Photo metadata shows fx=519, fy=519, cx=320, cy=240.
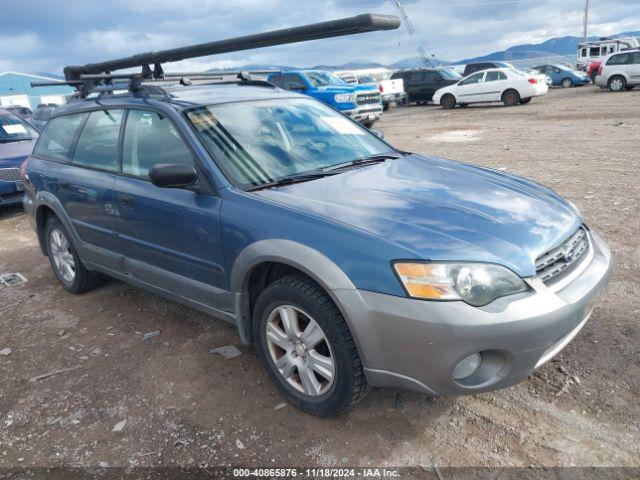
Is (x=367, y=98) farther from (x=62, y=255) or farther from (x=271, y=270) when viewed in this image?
(x=271, y=270)

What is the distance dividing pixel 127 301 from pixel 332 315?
8.79ft

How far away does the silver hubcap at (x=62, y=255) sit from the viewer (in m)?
4.65

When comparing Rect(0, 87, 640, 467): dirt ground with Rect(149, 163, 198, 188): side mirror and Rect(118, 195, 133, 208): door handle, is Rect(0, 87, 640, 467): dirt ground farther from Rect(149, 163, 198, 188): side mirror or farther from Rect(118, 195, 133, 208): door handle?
Rect(149, 163, 198, 188): side mirror

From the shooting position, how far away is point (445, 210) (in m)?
2.64

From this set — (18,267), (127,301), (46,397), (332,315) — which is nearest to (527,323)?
(332,315)

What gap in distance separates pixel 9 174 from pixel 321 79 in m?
9.90

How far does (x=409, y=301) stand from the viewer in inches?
87.4

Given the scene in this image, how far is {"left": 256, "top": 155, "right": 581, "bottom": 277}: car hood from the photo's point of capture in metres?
2.33

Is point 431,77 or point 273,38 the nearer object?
point 273,38

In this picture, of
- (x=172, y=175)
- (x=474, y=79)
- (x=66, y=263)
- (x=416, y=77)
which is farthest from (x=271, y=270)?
(x=416, y=77)

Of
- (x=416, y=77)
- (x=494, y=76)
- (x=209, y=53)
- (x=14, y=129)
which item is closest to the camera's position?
(x=209, y=53)

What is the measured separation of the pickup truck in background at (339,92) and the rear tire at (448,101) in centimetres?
688

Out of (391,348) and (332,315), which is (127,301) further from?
(391,348)

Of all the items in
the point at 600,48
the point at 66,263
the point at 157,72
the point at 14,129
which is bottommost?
the point at 66,263
